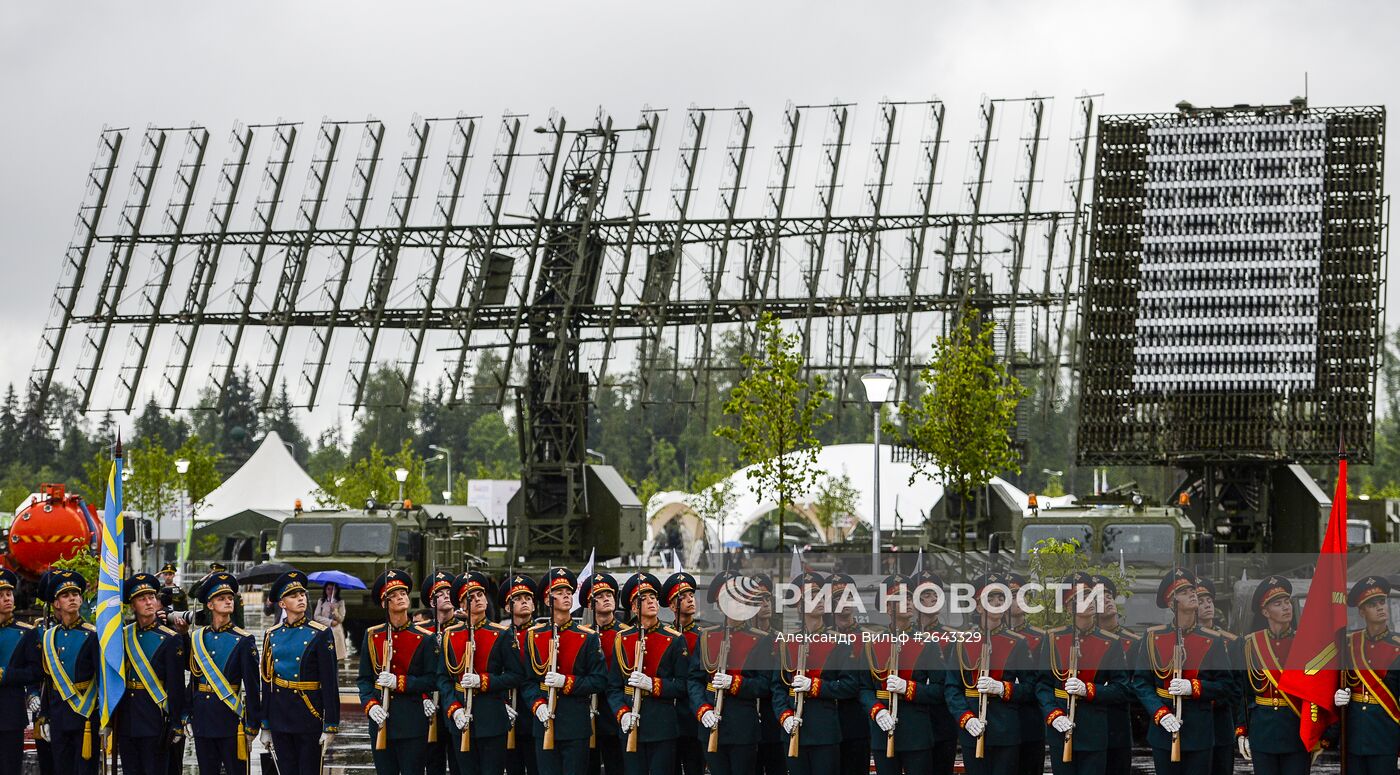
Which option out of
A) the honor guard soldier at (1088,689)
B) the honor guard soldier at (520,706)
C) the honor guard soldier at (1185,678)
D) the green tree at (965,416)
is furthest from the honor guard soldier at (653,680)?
the green tree at (965,416)

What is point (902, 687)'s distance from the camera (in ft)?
35.2

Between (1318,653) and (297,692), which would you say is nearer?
(1318,653)

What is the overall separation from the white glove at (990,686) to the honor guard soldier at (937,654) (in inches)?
12.3

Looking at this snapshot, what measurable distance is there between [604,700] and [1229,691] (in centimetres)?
375

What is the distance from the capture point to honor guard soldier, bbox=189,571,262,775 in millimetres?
11891

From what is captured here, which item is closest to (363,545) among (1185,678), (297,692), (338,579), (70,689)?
(338,579)

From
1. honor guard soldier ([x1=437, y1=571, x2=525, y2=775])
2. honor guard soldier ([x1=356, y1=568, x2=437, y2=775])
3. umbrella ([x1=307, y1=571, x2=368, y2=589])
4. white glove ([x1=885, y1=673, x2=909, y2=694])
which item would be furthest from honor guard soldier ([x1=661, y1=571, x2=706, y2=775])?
umbrella ([x1=307, y1=571, x2=368, y2=589])

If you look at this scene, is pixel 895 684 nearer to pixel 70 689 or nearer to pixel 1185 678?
pixel 1185 678

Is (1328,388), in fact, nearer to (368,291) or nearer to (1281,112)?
(1281,112)

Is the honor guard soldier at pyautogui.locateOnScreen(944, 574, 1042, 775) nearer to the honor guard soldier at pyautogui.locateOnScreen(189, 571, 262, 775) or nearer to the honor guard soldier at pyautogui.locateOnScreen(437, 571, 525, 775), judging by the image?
the honor guard soldier at pyautogui.locateOnScreen(437, 571, 525, 775)

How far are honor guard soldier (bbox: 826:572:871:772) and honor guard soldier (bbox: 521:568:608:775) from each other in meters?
1.47

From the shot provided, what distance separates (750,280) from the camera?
39.8 m

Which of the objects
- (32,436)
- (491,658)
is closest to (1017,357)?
(491,658)

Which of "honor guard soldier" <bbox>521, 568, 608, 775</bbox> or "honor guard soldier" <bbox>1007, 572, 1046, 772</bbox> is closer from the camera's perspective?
"honor guard soldier" <bbox>1007, 572, 1046, 772</bbox>
